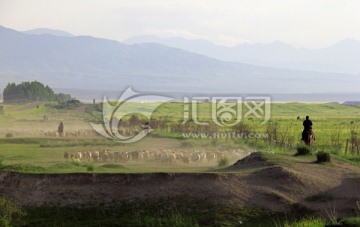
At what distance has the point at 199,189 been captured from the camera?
2408 cm

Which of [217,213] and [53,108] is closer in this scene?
[217,213]

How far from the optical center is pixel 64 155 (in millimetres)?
37688

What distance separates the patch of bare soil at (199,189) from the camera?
2380 cm

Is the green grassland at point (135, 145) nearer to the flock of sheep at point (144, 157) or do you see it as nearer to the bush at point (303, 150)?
the flock of sheep at point (144, 157)

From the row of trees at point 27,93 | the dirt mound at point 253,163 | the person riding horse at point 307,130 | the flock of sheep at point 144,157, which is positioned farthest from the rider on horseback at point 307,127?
the row of trees at point 27,93

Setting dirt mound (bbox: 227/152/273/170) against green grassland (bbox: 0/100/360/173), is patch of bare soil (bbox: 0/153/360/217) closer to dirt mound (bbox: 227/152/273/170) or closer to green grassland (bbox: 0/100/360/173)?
green grassland (bbox: 0/100/360/173)

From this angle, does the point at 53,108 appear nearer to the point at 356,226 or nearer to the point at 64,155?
the point at 64,155

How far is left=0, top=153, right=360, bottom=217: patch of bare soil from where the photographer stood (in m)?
23.8

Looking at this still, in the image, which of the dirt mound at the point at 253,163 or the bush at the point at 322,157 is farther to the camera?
the bush at the point at 322,157

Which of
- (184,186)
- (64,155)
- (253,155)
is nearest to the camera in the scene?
(184,186)

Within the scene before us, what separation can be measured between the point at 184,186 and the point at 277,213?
368 cm

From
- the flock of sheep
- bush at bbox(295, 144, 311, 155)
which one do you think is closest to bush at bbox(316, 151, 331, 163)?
bush at bbox(295, 144, 311, 155)

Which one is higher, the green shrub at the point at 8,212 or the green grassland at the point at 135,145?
the green grassland at the point at 135,145

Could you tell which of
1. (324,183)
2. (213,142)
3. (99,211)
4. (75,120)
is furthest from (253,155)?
(75,120)
